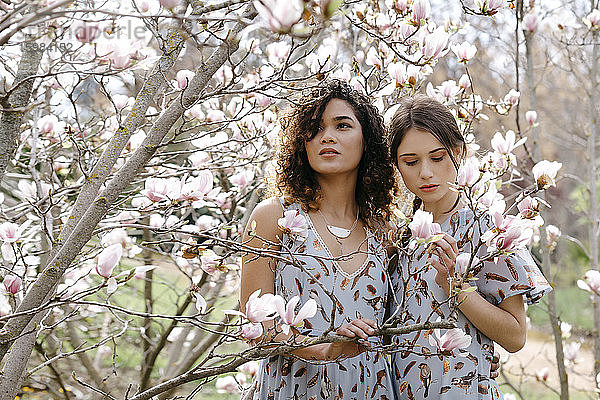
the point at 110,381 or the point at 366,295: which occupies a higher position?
the point at 110,381

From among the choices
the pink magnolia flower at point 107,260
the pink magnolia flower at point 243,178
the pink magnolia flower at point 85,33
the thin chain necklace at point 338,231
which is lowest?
the pink magnolia flower at point 107,260

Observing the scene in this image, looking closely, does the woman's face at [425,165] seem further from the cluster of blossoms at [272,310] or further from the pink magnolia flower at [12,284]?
the pink magnolia flower at [12,284]

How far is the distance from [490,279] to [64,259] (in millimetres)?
1024

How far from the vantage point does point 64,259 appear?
120 cm

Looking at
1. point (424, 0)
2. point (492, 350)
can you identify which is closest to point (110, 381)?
point (492, 350)

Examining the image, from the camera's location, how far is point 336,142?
172 cm

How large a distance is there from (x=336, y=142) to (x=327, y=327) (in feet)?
1.66

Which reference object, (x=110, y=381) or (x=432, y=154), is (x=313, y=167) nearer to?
(x=432, y=154)

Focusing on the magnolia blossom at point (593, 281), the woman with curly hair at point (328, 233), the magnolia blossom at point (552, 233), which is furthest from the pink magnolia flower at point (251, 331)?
the magnolia blossom at point (552, 233)

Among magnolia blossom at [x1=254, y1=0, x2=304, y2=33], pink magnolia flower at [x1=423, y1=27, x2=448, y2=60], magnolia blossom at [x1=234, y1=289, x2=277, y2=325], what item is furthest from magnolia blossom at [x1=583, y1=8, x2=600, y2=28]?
magnolia blossom at [x1=254, y1=0, x2=304, y2=33]

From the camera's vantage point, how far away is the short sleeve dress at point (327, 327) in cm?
162

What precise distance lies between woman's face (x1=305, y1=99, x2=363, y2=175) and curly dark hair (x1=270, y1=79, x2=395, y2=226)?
3 cm

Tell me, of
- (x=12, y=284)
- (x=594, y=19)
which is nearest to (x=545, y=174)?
(x=12, y=284)

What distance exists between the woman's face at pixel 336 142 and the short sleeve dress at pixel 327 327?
22 centimetres
